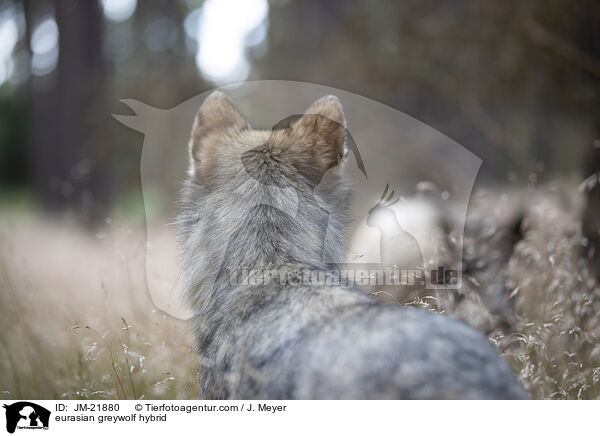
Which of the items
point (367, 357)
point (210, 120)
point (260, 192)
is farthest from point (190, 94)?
point (367, 357)

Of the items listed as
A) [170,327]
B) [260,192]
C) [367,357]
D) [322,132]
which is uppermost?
[322,132]

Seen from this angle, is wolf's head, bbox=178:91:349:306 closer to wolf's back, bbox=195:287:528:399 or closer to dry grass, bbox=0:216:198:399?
wolf's back, bbox=195:287:528:399

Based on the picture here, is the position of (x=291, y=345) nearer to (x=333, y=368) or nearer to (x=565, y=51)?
(x=333, y=368)

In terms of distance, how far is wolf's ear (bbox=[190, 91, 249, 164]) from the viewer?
3197 mm

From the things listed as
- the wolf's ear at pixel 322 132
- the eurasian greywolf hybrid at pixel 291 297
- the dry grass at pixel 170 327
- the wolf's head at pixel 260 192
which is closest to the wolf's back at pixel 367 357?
the eurasian greywolf hybrid at pixel 291 297

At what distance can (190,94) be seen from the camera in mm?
11148

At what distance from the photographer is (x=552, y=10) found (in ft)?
19.0

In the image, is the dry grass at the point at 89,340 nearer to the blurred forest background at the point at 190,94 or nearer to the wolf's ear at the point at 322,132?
the blurred forest background at the point at 190,94
